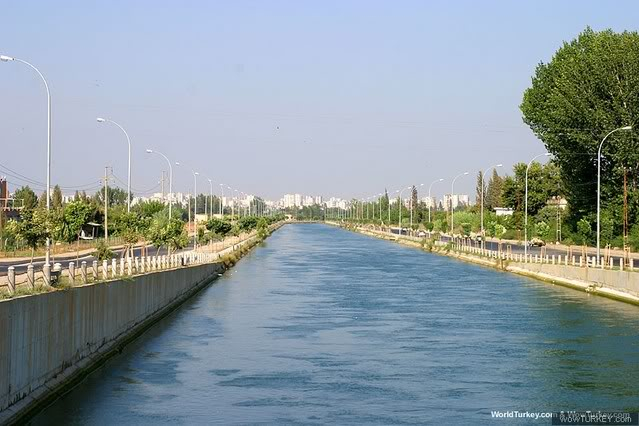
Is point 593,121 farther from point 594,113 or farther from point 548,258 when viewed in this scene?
point 548,258

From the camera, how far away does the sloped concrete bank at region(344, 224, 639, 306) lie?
48875 mm

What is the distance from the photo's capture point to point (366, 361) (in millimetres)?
30234

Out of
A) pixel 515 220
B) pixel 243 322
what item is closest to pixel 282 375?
pixel 243 322

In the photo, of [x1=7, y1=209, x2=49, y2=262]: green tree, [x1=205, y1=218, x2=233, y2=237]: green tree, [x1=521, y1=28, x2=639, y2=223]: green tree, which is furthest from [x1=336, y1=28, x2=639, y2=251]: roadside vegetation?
[x1=7, y1=209, x2=49, y2=262]: green tree

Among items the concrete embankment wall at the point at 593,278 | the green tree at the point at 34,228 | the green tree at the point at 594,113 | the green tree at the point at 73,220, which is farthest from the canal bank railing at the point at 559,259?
the green tree at the point at 34,228

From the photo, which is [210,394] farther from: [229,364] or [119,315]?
[119,315]

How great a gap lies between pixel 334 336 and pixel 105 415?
14811 mm

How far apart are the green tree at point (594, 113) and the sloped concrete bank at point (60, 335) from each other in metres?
46.8

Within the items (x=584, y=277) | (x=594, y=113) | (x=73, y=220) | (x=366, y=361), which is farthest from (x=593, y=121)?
(x=366, y=361)

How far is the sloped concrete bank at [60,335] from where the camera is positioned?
63.7 feet

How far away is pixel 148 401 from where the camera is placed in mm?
23891

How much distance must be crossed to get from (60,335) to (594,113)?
6020 centimetres

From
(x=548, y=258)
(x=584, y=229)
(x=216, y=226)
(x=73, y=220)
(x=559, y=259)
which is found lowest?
(x=548, y=258)

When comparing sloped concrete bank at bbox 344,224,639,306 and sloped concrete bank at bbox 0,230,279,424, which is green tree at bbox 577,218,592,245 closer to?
sloped concrete bank at bbox 344,224,639,306
